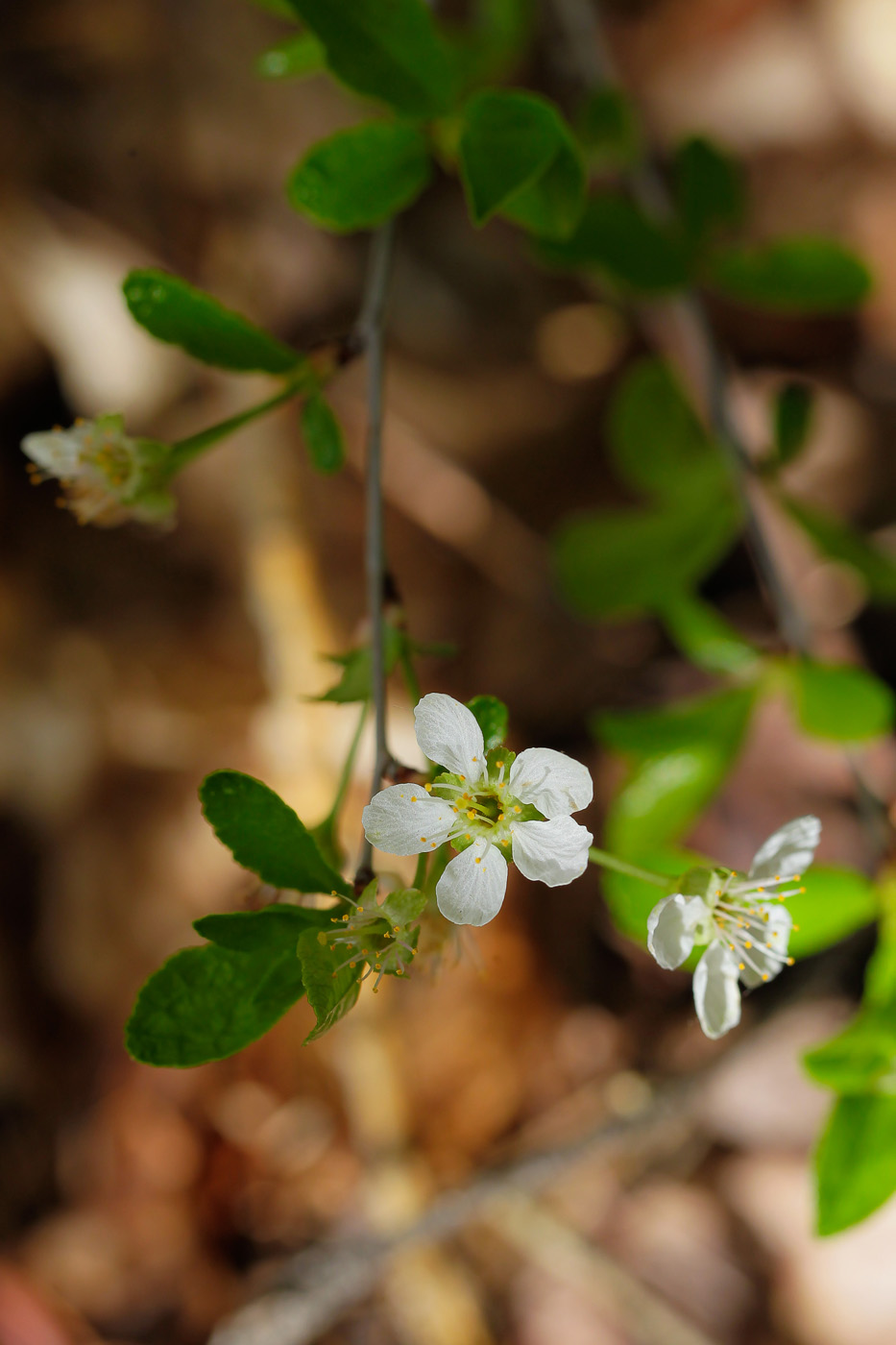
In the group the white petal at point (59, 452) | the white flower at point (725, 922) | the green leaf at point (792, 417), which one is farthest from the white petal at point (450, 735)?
the green leaf at point (792, 417)

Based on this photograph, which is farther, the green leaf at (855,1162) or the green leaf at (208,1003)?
the green leaf at (855,1162)

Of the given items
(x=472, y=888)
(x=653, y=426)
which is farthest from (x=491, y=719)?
(x=653, y=426)

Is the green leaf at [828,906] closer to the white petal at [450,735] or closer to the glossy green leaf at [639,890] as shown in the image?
the glossy green leaf at [639,890]

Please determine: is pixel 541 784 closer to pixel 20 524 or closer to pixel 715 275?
pixel 715 275

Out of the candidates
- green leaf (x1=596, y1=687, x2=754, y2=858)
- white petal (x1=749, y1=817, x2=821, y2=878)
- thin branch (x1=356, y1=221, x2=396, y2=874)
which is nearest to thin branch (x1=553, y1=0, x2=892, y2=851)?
green leaf (x1=596, y1=687, x2=754, y2=858)

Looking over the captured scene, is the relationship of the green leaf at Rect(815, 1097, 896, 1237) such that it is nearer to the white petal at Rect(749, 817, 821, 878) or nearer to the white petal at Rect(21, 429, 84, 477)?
the white petal at Rect(749, 817, 821, 878)

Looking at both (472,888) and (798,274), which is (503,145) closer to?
(472,888)

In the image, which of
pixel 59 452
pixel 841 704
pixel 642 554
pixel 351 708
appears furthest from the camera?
pixel 351 708
